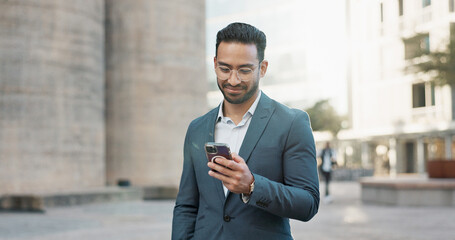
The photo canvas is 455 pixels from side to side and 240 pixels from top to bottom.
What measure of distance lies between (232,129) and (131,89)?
22036 mm

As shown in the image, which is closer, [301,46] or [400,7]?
[400,7]

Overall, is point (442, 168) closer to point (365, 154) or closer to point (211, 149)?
point (211, 149)

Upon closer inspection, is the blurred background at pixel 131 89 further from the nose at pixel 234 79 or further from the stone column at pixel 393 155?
the nose at pixel 234 79

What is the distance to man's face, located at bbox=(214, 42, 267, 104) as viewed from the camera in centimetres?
244

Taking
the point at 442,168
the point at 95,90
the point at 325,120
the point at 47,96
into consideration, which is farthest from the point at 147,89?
the point at 325,120

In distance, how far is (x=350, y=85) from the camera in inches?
1961

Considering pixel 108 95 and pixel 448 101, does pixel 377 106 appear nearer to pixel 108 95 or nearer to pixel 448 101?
pixel 448 101

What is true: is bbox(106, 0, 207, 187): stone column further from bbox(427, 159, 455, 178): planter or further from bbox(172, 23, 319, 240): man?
bbox(172, 23, 319, 240): man

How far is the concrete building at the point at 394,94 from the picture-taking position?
38.6 metres

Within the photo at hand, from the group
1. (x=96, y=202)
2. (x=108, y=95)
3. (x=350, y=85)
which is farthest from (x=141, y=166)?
(x=350, y=85)

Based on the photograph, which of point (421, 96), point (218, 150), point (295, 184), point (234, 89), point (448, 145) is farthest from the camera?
point (421, 96)

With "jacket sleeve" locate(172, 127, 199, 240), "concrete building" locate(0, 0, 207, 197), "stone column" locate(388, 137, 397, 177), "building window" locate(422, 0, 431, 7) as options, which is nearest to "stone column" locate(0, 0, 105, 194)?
"concrete building" locate(0, 0, 207, 197)

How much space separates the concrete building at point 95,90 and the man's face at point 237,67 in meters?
16.0

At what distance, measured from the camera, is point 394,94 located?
138ft
